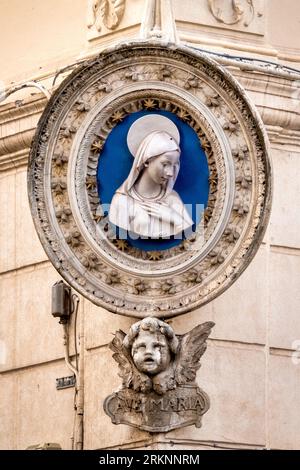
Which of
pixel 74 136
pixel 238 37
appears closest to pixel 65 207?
pixel 74 136

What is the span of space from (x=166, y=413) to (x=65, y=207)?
3.48ft

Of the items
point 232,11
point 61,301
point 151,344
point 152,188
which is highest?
point 232,11

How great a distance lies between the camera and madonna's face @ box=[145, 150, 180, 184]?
15.5 metres

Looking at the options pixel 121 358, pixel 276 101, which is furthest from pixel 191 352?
pixel 276 101

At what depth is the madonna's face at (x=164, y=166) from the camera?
50.8ft

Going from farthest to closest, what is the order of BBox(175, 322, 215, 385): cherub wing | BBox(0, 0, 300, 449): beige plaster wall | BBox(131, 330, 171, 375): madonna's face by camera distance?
BBox(0, 0, 300, 449): beige plaster wall < BBox(175, 322, 215, 385): cherub wing < BBox(131, 330, 171, 375): madonna's face

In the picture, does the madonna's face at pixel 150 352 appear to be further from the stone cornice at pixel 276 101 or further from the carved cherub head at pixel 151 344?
the stone cornice at pixel 276 101

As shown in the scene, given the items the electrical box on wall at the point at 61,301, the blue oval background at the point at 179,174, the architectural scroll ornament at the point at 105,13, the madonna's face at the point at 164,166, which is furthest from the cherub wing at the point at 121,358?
the architectural scroll ornament at the point at 105,13

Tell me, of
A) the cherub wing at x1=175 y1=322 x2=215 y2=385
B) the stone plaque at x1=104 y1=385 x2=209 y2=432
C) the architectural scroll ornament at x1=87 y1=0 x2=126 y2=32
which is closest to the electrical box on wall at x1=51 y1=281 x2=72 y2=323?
the stone plaque at x1=104 y1=385 x2=209 y2=432

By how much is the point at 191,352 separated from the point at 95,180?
923 mm

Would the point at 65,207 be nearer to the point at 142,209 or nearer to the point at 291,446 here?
the point at 142,209

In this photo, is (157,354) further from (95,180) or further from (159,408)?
(95,180)

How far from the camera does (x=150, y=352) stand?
1529 centimetres

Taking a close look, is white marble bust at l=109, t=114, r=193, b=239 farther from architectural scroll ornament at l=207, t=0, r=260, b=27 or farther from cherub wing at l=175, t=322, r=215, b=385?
architectural scroll ornament at l=207, t=0, r=260, b=27
